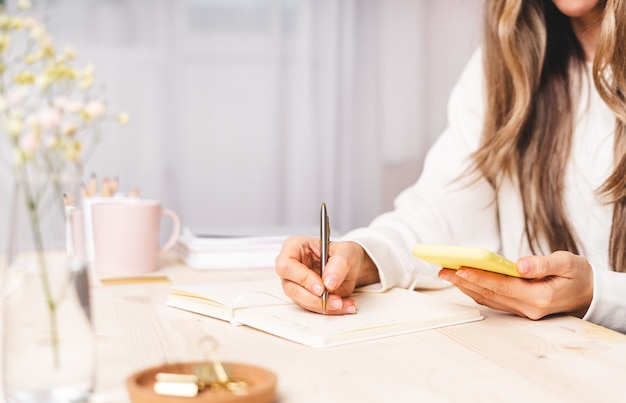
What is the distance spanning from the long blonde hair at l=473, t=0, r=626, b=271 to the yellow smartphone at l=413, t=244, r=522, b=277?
19.6 inches

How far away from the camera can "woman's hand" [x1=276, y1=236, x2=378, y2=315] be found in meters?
0.89

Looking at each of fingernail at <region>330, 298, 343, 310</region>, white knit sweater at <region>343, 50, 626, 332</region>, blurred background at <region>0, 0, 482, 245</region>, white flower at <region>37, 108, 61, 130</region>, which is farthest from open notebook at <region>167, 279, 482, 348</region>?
blurred background at <region>0, 0, 482, 245</region>

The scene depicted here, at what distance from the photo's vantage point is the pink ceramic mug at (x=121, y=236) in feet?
4.15

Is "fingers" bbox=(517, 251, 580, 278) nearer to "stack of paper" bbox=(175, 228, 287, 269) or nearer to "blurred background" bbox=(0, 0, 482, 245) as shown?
"stack of paper" bbox=(175, 228, 287, 269)

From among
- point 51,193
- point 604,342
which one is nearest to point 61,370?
point 51,193

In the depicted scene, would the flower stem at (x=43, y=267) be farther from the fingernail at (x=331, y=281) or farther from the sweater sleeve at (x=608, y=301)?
the sweater sleeve at (x=608, y=301)

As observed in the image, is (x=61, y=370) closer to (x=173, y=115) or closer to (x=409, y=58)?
(x=173, y=115)

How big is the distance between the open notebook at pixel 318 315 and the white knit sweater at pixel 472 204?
16cm

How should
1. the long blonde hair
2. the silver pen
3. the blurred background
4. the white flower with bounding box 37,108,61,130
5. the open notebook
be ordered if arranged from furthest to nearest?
the blurred background, the long blonde hair, the silver pen, the open notebook, the white flower with bounding box 37,108,61,130

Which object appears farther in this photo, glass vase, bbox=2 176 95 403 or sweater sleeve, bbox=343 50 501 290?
sweater sleeve, bbox=343 50 501 290

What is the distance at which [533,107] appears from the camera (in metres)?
1.35

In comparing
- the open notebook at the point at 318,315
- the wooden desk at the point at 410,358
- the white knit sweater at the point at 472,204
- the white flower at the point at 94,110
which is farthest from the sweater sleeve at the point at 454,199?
the white flower at the point at 94,110

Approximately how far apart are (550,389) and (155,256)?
0.83 m

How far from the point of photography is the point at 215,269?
1327 mm
